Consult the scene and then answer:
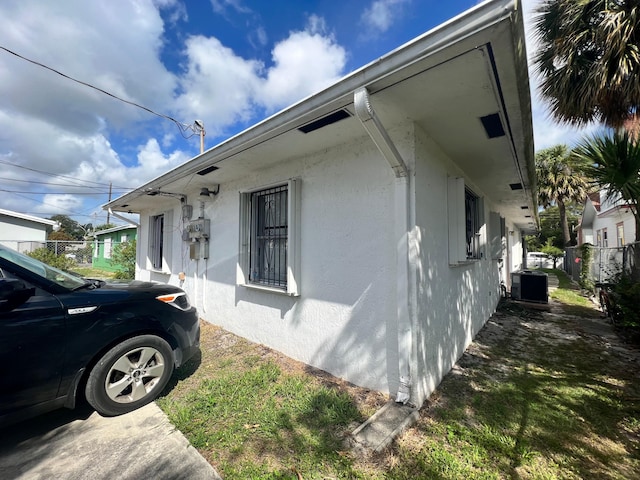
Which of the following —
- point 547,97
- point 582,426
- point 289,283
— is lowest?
point 582,426

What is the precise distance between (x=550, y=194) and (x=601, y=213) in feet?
8.45

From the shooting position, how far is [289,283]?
3469 millimetres

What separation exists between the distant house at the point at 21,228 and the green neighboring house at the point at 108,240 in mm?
2977

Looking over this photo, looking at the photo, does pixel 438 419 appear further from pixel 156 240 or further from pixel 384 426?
pixel 156 240

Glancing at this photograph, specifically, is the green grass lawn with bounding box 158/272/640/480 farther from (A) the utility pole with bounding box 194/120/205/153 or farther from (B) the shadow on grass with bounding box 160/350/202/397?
(A) the utility pole with bounding box 194/120/205/153

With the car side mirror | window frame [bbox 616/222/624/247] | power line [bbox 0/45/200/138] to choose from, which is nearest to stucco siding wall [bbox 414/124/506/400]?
the car side mirror

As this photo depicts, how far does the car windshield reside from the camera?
2.32 metres

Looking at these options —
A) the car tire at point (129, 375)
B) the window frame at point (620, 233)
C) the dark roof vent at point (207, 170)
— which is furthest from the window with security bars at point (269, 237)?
the window frame at point (620, 233)

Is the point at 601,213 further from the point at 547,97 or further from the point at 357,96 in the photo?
the point at 357,96

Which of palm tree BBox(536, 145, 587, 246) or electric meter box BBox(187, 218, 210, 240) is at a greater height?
palm tree BBox(536, 145, 587, 246)

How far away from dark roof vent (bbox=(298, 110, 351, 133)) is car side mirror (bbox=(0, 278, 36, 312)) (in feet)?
8.59

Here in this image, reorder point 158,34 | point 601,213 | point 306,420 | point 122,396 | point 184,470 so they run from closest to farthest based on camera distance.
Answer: point 184,470
point 306,420
point 122,396
point 158,34
point 601,213

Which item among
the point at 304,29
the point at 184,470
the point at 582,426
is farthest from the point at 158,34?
the point at 582,426

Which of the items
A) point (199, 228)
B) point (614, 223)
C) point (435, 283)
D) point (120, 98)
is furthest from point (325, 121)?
point (614, 223)
